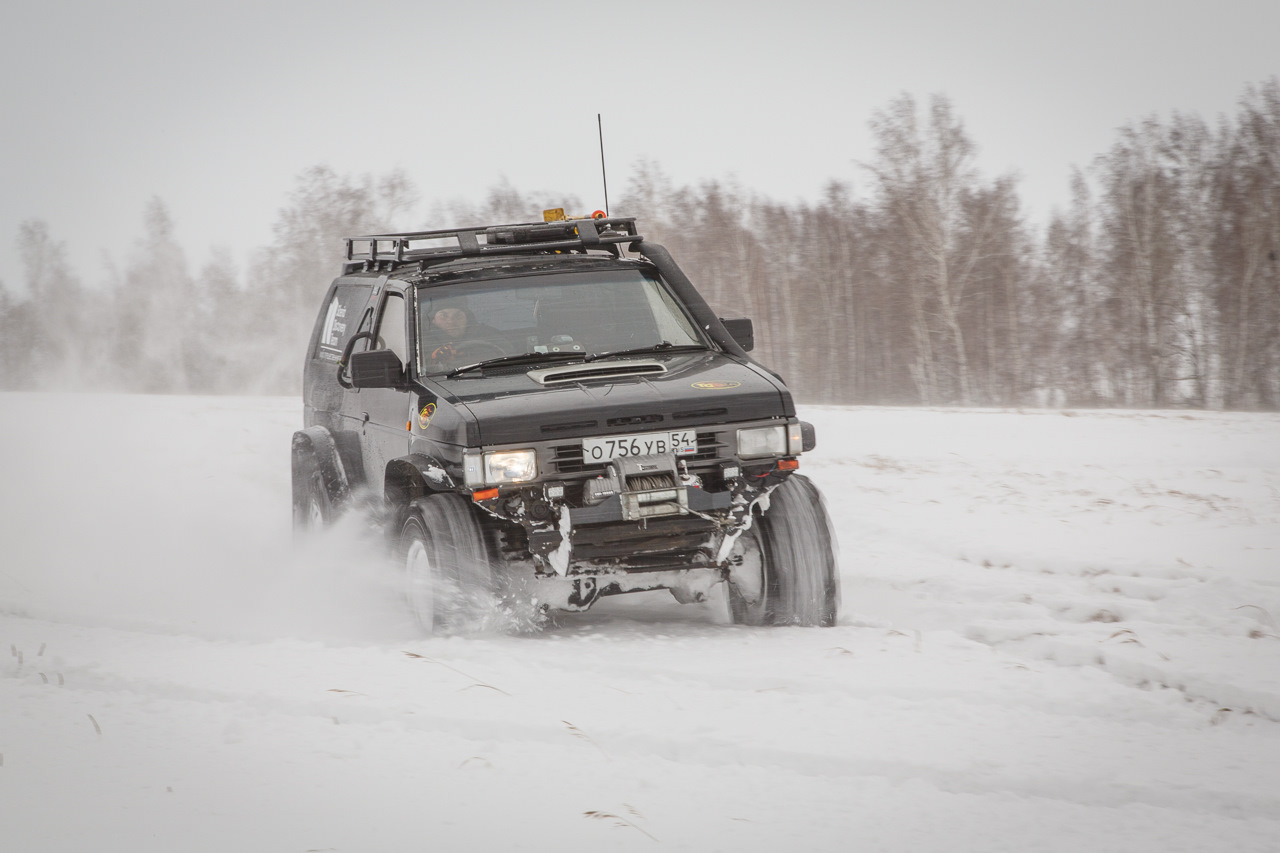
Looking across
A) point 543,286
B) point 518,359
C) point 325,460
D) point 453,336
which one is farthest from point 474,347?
point 325,460

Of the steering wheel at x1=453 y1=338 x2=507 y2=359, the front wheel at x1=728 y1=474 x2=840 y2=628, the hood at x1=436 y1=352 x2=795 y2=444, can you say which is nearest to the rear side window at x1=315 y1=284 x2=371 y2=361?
the steering wheel at x1=453 y1=338 x2=507 y2=359

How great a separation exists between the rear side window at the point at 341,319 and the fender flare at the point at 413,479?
1.18 metres

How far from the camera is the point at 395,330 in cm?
677

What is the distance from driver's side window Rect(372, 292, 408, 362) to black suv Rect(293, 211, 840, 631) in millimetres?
18

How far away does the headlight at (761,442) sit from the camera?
18.8 ft

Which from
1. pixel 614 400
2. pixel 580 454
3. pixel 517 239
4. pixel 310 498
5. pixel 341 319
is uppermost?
pixel 517 239

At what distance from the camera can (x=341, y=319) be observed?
793 centimetres

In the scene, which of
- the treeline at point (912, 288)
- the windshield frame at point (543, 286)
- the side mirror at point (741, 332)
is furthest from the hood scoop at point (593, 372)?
the treeline at point (912, 288)

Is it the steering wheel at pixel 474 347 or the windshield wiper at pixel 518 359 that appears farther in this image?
the steering wheel at pixel 474 347

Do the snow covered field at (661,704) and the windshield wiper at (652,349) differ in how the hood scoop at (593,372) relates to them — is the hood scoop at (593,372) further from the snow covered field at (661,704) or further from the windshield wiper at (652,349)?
the snow covered field at (661,704)

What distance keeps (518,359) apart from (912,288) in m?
37.9

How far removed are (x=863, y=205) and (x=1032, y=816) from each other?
143 ft

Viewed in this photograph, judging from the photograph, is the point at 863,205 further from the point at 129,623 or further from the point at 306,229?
the point at 129,623

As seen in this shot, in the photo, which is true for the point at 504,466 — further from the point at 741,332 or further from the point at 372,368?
the point at 741,332
